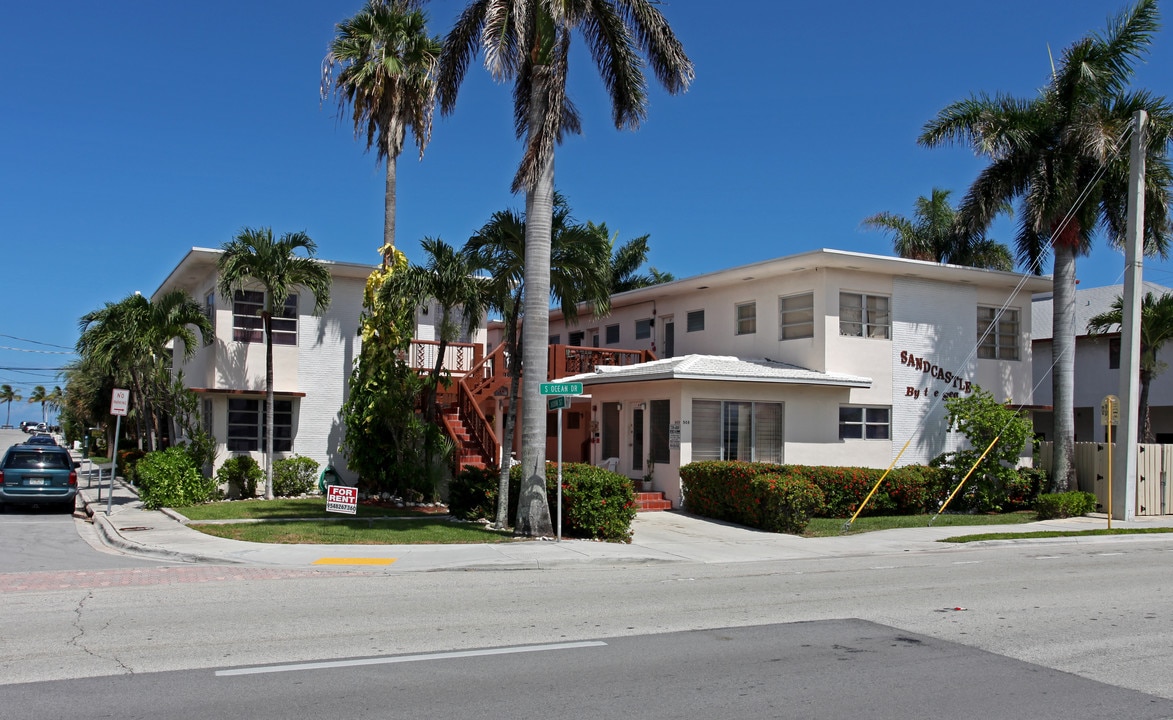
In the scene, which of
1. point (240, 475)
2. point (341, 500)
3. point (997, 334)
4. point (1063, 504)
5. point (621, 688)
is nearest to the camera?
point (621, 688)

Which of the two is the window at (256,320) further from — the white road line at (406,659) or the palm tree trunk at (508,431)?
the white road line at (406,659)

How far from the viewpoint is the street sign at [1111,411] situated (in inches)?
789

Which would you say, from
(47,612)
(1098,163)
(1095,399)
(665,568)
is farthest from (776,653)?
(1095,399)

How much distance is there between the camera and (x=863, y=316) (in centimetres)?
2409

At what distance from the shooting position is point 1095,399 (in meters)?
32.6

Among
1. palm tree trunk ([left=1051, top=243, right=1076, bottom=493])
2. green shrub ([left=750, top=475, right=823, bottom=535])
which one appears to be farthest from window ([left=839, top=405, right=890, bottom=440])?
green shrub ([left=750, top=475, right=823, bottom=535])

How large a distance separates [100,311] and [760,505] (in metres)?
20.9

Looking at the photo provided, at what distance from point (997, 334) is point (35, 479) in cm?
2478

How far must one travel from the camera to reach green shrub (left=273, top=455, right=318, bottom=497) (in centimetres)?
2291

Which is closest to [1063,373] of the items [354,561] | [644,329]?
[644,329]

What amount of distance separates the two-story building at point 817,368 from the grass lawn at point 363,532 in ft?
20.8

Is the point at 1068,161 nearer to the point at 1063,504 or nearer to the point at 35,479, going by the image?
the point at 1063,504

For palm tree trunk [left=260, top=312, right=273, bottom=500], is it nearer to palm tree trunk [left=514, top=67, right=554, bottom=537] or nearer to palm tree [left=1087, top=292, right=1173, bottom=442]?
palm tree trunk [left=514, top=67, right=554, bottom=537]

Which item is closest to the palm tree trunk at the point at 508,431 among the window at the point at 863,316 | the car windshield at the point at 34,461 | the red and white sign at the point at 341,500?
the red and white sign at the point at 341,500
